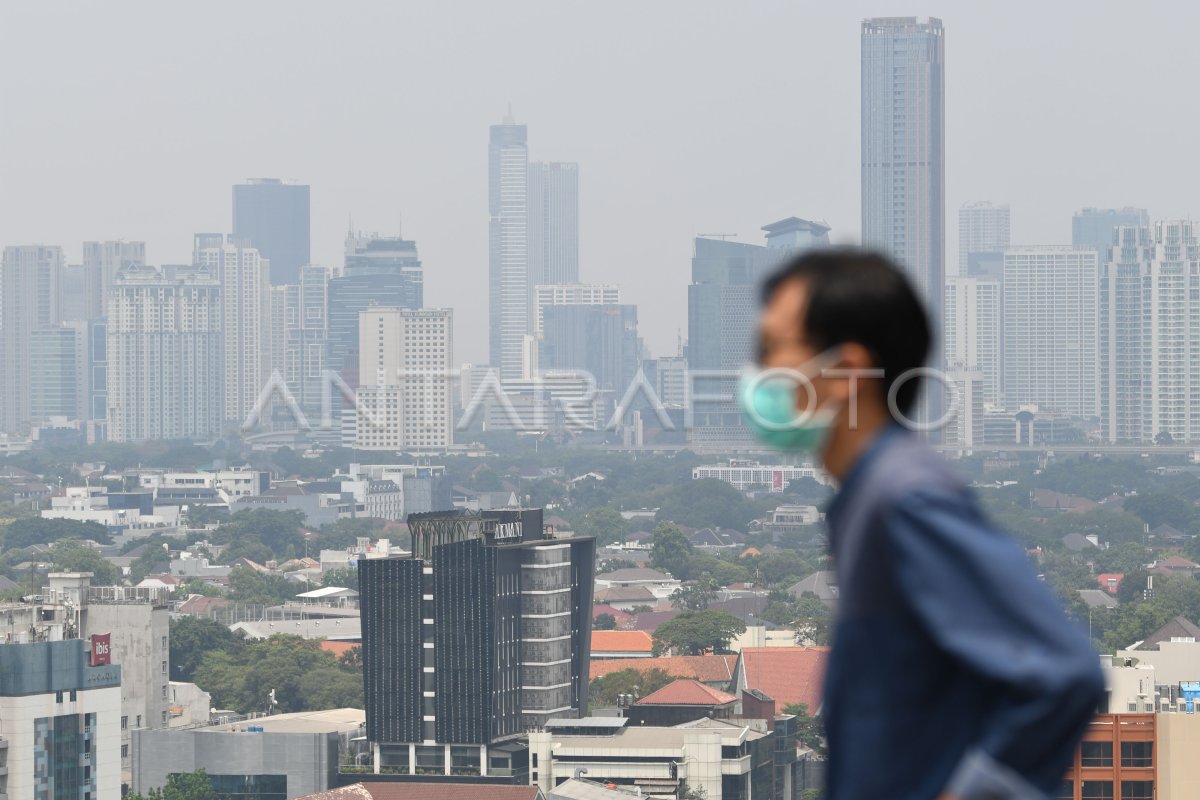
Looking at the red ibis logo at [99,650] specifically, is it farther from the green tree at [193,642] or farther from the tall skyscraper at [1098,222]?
the tall skyscraper at [1098,222]

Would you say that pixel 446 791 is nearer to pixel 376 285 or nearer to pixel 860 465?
pixel 860 465

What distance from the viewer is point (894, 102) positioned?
3920 inches

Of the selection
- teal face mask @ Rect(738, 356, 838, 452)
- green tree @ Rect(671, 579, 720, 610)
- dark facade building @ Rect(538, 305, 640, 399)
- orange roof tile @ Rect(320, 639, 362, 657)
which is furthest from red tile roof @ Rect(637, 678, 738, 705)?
dark facade building @ Rect(538, 305, 640, 399)

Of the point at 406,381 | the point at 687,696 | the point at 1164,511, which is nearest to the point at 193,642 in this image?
the point at 687,696

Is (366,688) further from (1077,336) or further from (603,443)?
(1077,336)

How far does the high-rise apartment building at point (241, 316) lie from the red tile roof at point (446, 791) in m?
84.5

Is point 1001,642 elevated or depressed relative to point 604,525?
elevated

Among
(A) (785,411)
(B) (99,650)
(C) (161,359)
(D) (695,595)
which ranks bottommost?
(D) (695,595)

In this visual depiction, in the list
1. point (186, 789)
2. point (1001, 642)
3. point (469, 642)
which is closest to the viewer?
point (1001, 642)

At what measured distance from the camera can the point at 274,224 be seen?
129 metres

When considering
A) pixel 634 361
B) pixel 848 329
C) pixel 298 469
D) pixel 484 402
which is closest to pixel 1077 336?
pixel 634 361

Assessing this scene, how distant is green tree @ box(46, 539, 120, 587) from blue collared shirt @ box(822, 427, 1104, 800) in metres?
40.6

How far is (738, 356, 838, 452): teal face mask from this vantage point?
1.23 metres

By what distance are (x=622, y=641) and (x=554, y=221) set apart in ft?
342
